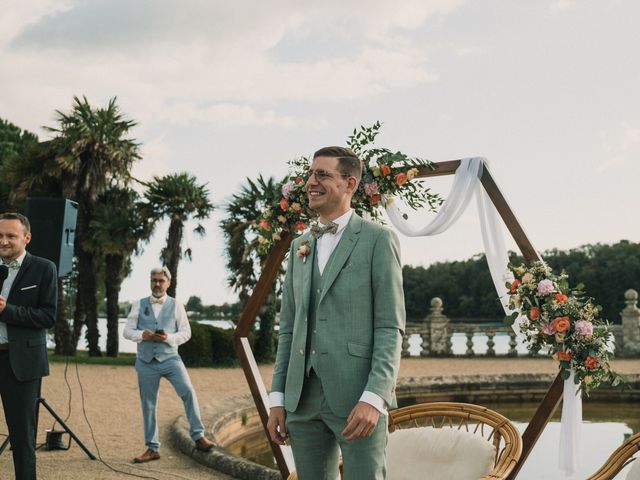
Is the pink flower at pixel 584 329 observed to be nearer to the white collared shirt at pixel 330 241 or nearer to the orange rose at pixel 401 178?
the orange rose at pixel 401 178

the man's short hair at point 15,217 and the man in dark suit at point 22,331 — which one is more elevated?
the man's short hair at point 15,217

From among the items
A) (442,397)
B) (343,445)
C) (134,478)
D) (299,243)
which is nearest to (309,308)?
(299,243)

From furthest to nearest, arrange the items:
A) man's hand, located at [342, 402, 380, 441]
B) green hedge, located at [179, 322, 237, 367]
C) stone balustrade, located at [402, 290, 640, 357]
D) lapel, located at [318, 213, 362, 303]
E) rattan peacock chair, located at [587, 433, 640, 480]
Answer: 1. stone balustrade, located at [402, 290, 640, 357]
2. green hedge, located at [179, 322, 237, 367]
3. rattan peacock chair, located at [587, 433, 640, 480]
4. lapel, located at [318, 213, 362, 303]
5. man's hand, located at [342, 402, 380, 441]

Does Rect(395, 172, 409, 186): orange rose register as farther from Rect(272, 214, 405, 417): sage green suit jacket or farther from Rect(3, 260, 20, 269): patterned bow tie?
Rect(272, 214, 405, 417): sage green suit jacket

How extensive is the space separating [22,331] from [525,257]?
12.4 ft

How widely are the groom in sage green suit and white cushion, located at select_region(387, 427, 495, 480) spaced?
1.27m

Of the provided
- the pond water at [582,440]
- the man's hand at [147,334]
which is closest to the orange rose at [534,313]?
the pond water at [582,440]

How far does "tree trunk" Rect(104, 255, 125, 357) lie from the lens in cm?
2236

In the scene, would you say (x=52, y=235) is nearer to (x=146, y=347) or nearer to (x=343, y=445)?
(x=146, y=347)

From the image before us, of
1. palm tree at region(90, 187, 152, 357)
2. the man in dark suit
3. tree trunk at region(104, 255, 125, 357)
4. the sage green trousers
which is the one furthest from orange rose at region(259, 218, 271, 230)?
tree trunk at region(104, 255, 125, 357)

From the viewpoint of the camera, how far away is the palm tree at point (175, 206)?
825 inches

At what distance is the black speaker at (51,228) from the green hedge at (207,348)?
422 inches

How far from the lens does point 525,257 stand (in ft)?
18.6

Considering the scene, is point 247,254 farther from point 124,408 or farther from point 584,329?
point 584,329
